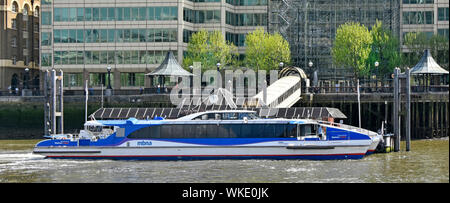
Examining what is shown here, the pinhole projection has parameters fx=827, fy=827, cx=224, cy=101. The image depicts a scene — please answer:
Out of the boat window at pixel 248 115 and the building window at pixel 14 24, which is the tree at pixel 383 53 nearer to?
the boat window at pixel 248 115

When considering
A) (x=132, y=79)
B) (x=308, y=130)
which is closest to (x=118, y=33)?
(x=132, y=79)

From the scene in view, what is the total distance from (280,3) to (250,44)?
16.0 m

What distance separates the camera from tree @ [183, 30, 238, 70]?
313ft

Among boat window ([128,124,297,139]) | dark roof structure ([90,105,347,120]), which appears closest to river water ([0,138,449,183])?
boat window ([128,124,297,139])

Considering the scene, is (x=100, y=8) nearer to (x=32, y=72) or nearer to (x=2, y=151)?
Result: (x=32, y=72)

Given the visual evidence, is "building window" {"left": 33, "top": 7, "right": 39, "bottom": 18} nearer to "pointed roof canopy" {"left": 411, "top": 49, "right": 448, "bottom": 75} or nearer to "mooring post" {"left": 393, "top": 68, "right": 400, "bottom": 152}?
"pointed roof canopy" {"left": 411, "top": 49, "right": 448, "bottom": 75}

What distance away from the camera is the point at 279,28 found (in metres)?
110

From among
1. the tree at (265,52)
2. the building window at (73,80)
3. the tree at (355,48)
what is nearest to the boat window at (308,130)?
the tree at (265,52)

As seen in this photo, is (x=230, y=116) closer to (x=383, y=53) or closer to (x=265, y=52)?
(x=265, y=52)

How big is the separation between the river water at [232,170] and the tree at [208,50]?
135 ft

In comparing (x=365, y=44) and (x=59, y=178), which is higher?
(x=365, y=44)

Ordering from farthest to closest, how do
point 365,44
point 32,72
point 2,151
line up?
point 32,72 < point 365,44 < point 2,151

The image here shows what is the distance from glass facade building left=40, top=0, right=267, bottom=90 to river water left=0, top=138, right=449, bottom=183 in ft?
151
